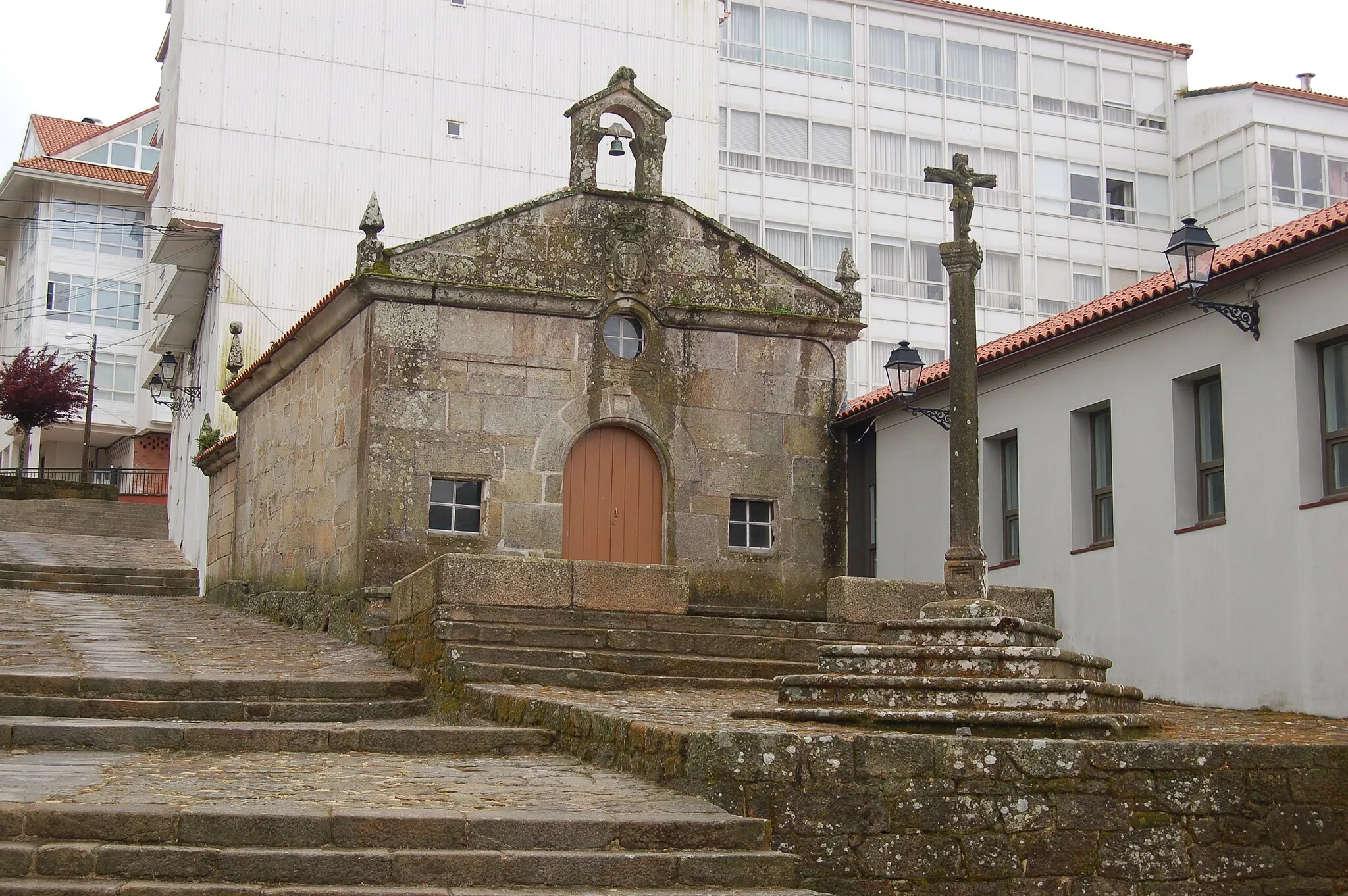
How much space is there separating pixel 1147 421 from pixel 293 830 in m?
9.49

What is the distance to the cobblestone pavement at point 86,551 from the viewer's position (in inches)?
953

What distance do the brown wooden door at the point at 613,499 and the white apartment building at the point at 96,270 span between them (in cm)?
3381

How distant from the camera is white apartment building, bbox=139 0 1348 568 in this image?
27.3m

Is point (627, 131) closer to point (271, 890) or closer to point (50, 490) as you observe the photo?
point (271, 890)

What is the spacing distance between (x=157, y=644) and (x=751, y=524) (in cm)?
604

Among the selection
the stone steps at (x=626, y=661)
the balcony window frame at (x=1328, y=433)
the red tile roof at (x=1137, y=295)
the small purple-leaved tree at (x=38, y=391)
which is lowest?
the stone steps at (x=626, y=661)

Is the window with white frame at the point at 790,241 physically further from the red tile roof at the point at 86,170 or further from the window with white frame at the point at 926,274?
the red tile roof at the point at 86,170

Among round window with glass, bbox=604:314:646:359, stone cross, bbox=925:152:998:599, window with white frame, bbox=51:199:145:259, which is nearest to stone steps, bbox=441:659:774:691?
stone cross, bbox=925:152:998:599

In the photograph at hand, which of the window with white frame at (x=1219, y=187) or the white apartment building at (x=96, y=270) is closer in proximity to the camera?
the window with white frame at (x=1219, y=187)

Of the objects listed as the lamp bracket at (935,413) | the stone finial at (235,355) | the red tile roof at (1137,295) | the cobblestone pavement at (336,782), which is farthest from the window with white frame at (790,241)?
the cobblestone pavement at (336,782)

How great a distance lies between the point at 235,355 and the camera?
24141 millimetres

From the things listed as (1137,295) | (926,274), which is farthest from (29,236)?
(1137,295)

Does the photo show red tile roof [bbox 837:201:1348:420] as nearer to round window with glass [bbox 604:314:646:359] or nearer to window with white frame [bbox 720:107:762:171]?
round window with glass [bbox 604:314:646:359]

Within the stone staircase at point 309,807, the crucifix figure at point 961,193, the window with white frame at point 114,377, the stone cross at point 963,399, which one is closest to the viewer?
the stone staircase at point 309,807
